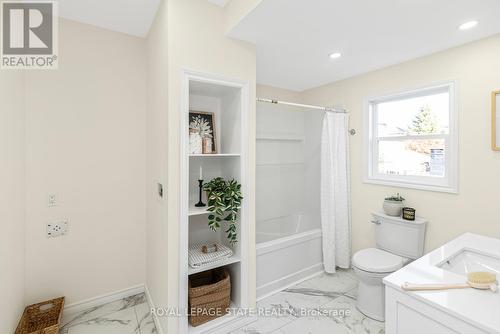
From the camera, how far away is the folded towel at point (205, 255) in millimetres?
1741

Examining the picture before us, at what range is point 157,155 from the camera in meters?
1.88

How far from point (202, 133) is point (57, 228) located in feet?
4.72

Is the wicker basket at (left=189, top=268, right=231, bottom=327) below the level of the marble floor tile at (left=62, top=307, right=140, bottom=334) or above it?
above

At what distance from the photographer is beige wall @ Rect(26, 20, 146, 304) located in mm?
1868

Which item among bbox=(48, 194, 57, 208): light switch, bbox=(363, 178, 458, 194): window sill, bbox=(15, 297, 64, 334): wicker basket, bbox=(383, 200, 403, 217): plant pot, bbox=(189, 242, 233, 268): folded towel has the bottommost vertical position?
bbox=(15, 297, 64, 334): wicker basket

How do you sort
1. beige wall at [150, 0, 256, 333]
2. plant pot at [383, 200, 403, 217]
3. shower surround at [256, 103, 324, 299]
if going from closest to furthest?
beige wall at [150, 0, 256, 333]
plant pot at [383, 200, 403, 217]
shower surround at [256, 103, 324, 299]

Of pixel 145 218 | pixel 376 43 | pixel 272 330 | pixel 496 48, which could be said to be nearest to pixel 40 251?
pixel 145 218

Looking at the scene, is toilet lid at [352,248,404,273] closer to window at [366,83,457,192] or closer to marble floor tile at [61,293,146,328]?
window at [366,83,457,192]

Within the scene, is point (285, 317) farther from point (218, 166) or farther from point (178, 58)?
point (178, 58)

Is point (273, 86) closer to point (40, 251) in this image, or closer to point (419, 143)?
point (419, 143)

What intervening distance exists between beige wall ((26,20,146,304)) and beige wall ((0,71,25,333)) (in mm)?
109

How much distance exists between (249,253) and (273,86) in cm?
226

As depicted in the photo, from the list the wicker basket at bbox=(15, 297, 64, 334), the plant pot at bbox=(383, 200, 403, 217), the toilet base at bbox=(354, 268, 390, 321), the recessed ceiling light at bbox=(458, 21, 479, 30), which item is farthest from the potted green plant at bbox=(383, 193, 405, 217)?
the wicker basket at bbox=(15, 297, 64, 334)

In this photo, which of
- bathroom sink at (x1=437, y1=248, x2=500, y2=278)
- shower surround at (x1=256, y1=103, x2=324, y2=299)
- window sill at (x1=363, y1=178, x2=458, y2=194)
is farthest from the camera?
shower surround at (x1=256, y1=103, x2=324, y2=299)
